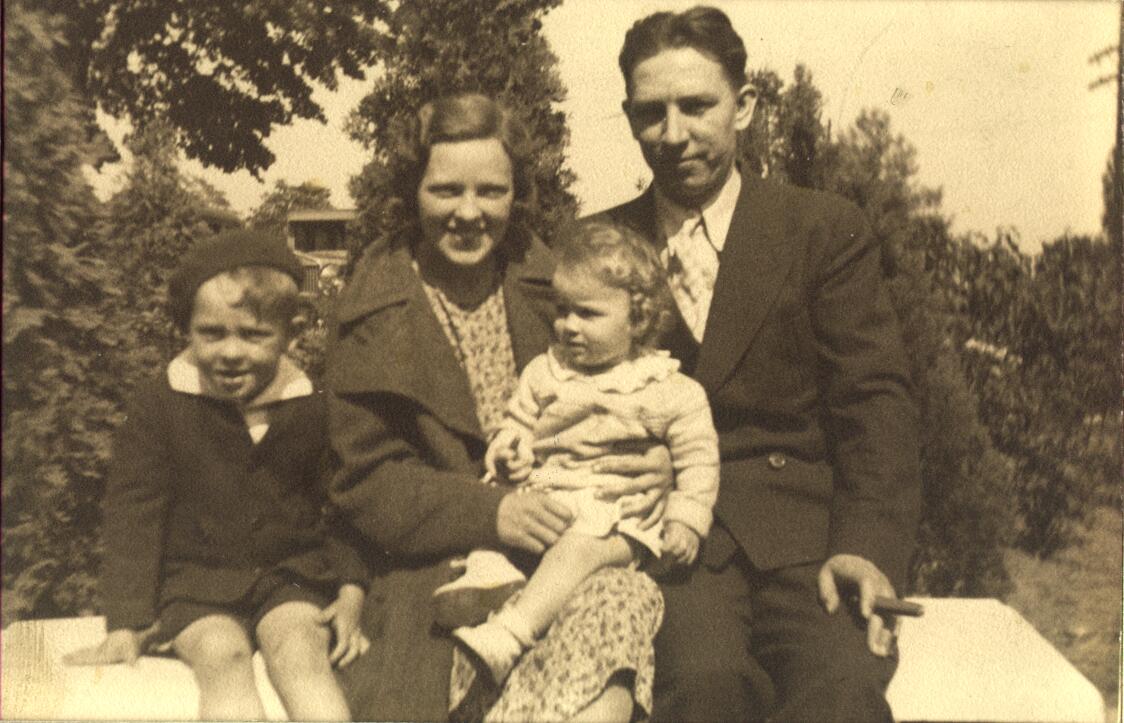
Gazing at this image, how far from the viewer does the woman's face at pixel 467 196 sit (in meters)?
2.97

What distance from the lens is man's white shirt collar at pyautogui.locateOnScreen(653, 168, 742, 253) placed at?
3109 millimetres

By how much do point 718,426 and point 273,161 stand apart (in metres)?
1.55

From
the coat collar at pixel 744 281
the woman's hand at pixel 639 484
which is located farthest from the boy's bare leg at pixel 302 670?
the coat collar at pixel 744 281

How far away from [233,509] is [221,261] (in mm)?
697

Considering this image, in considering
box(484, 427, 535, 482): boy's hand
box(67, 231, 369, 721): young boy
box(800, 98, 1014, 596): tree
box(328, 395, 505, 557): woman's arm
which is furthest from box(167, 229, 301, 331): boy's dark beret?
box(800, 98, 1014, 596): tree

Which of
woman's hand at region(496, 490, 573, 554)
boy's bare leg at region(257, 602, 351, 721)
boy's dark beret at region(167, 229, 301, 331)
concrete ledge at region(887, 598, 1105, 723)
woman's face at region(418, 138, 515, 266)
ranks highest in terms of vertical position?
woman's face at region(418, 138, 515, 266)

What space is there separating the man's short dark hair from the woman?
1.40ft

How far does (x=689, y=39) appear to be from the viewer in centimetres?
307

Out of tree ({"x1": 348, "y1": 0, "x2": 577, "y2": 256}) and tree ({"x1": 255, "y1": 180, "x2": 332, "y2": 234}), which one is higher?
tree ({"x1": 348, "y1": 0, "x2": 577, "y2": 256})

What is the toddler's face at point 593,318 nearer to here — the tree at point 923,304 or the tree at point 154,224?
the tree at point 923,304

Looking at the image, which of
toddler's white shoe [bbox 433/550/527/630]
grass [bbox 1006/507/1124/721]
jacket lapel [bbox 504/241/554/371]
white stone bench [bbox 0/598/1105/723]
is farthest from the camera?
grass [bbox 1006/507/1124/721]

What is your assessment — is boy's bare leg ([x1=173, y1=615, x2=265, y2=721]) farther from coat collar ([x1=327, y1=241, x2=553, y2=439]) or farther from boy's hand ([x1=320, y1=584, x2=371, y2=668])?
coat collar ([x1=327, y1=241, x2=553, y2=439])

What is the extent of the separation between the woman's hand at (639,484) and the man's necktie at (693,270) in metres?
0.43

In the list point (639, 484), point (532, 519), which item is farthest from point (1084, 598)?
point (532, 519)
